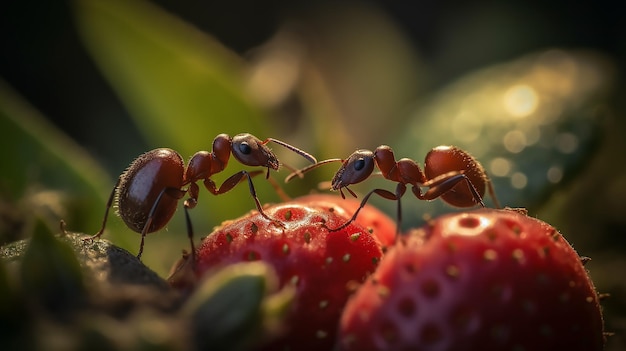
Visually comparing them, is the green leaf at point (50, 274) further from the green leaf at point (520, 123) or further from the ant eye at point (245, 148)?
the green leaf at point (520, 123)

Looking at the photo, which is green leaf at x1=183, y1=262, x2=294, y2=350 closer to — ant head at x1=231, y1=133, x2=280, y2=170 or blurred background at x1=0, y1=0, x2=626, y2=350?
blurred background at x1=0, y1=0, x2=626, y2=350

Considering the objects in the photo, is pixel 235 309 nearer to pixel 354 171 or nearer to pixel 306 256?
pixel 306 256

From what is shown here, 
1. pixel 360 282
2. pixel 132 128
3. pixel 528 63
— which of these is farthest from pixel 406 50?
pixel 360 282

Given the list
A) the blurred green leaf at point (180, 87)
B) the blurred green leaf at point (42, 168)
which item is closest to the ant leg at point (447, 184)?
the blurred green leaf at point (180, 87)

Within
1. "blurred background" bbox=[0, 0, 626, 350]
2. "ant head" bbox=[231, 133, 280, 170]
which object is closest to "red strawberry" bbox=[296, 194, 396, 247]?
"ant head" bbox=[231, 133, 280, 170]

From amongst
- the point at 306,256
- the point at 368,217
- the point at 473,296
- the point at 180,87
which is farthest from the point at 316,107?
the point at 473,296

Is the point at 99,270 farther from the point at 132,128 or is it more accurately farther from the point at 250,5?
the point at 250,5
